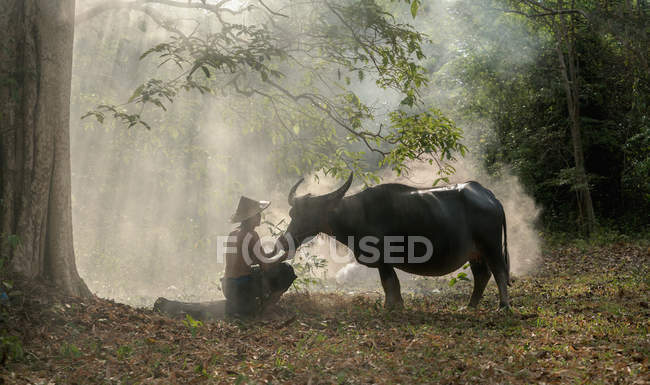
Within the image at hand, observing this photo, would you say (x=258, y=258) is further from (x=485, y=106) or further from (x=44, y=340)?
(x=485, y=106)

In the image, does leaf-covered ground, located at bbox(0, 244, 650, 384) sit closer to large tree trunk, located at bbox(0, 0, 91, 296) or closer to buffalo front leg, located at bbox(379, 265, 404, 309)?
buffalo front leg, located at bbox(379, 265, 404, 309)

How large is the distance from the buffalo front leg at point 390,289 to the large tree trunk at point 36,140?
4019 millimetres

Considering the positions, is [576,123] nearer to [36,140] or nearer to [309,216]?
[309,216]

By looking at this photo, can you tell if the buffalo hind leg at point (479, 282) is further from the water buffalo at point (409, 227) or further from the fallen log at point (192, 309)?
the fallen log at point (192, 309)

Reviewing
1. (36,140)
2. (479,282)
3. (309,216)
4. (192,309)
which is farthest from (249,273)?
(479,282)

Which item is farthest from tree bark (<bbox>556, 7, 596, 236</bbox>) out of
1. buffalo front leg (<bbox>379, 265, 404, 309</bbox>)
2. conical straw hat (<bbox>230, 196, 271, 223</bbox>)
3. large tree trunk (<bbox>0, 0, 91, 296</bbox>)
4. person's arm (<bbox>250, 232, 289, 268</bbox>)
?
large tree trunk (<bbox>0, 0, 91, 296</bbox>)

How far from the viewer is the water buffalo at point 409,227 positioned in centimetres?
851

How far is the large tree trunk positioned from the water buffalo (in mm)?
3077

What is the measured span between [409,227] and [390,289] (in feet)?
3.06

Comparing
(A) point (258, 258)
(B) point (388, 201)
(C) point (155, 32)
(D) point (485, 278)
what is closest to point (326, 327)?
(A) point (258, 258)

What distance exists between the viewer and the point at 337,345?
19.9 feet

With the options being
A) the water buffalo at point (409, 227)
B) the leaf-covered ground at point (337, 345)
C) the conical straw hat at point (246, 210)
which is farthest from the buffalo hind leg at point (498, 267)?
the conical straw hat at point (246, 210)

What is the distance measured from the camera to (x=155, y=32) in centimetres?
1756

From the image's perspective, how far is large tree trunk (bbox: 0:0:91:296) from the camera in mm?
6906
